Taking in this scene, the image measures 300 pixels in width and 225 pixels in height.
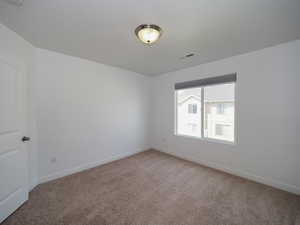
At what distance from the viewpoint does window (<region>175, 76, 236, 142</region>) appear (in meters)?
2.87

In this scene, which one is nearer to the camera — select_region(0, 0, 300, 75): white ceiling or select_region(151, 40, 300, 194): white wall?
select_region(0, 0, 300, 75): white ceiling

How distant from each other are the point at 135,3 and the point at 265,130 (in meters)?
2.90

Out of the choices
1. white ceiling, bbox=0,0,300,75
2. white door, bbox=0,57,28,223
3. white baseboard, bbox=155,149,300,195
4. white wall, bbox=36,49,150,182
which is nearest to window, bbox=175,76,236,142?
white baseboard, bbox=155,149,300,195

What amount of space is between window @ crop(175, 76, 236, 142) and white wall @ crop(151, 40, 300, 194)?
0.21 m

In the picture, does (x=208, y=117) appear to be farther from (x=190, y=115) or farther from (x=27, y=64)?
(x=27, y=64)

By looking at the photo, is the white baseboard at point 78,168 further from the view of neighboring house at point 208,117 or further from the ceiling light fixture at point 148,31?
the ceiling light fixture at point 148,31

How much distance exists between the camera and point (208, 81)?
3057 mm

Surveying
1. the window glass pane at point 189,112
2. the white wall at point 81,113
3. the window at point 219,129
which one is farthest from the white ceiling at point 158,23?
the window at point 219,129

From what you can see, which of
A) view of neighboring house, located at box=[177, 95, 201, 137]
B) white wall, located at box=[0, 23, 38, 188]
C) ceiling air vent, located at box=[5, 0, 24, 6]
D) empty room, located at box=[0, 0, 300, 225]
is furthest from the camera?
view of neighboring house, located at box=[177, 95, 201, 137]

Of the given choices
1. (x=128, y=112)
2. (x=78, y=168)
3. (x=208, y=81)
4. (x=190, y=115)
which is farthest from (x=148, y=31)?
(x=78, y=168)

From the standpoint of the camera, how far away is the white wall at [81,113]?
241cm

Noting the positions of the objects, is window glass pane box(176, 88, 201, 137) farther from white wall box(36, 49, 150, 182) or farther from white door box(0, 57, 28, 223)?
white door box(0, 57, 28, 223)

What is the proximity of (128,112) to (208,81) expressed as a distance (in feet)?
7.48

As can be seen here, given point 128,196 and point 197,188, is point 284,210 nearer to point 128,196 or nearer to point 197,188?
point 197,188
